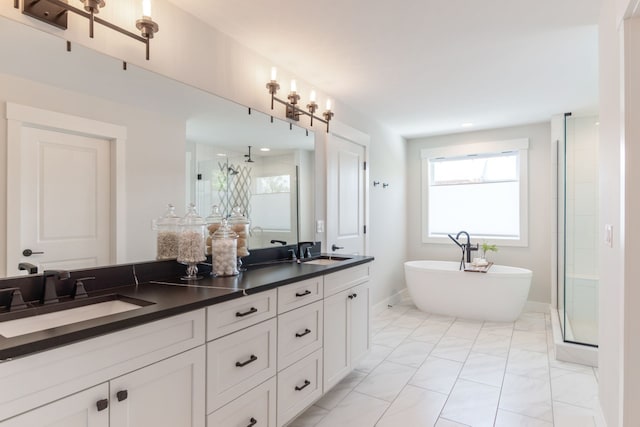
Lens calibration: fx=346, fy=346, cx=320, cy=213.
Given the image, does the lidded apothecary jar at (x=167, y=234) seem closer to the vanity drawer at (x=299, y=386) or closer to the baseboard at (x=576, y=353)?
the vanity drawer at (x=299, y=386)

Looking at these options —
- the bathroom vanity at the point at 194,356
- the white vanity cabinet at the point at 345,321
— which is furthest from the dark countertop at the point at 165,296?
the white vanity cabinet at the point at 345,321

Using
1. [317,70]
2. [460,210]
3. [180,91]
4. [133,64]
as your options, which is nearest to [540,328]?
[460,210]

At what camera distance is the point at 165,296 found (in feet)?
4.88

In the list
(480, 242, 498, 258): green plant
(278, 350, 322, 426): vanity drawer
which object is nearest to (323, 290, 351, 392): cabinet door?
(278, 350, 322, 426): vanity drawer

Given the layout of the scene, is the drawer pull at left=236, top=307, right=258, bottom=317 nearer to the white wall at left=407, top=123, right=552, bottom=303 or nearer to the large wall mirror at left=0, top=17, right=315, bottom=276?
the large wall mirror at left=0, top=17, right=315, bottom=276

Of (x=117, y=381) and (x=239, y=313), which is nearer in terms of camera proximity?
(x=117, y=381)

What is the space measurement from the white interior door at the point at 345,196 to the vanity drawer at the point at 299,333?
4.15ft

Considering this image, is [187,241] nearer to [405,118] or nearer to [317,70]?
[317,70]

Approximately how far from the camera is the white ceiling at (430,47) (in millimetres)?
2029

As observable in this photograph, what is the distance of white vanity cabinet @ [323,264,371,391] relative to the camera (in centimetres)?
229

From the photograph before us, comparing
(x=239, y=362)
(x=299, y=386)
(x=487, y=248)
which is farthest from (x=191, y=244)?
(x=487, y=248)

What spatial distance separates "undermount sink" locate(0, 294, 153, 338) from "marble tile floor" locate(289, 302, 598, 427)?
1.28 metres

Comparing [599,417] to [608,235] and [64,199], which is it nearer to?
[608,235]

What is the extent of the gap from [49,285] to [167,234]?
0.60 meters
